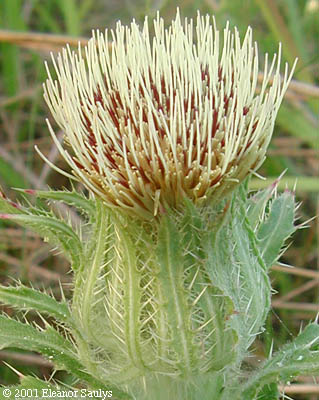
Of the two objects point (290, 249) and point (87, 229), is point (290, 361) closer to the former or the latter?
point (87, 229)

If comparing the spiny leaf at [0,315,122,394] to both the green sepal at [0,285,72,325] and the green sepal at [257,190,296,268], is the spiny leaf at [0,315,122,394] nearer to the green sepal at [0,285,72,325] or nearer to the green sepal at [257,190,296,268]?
the green sepal at [0,285,72,325]

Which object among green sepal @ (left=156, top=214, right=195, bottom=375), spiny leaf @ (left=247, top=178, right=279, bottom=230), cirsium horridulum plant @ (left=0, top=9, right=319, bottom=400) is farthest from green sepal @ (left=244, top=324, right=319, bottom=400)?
spiny leaf @ (left=247, top=178, right=279, bottom=230)

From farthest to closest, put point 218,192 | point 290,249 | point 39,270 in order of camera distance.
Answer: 1. point 290,249
2. point 39,270
3. point 218,192

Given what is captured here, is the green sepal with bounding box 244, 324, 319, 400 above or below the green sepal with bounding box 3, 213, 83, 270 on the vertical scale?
below

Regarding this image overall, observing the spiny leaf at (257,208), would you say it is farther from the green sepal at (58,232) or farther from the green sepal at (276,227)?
the green sepal at (58,232)

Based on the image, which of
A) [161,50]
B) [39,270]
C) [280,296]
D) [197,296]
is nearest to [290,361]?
[197,296]

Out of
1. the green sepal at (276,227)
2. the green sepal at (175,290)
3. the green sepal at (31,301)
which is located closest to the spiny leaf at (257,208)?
the green sepal at (276,227)
